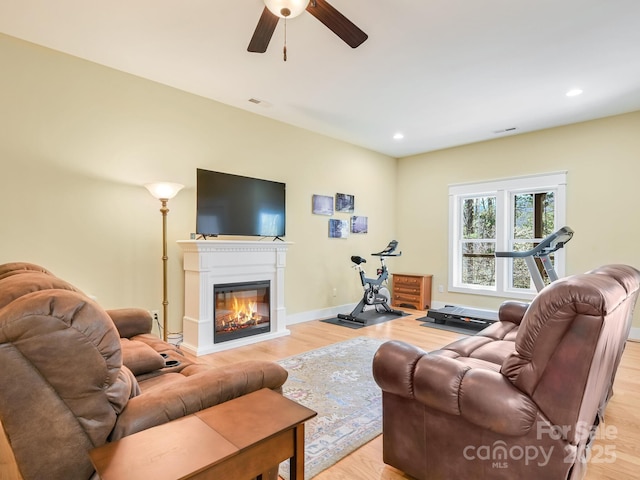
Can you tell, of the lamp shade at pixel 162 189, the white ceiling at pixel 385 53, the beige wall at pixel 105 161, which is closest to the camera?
the white ceiling at pixel 385 53

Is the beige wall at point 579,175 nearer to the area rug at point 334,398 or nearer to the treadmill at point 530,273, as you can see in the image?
the treadmill at point 530,273

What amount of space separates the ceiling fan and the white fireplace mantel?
2.24 meters

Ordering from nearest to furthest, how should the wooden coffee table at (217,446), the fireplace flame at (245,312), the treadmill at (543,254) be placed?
the wooden coffee table at (217,446)
the treadmill at (543,254)
the fireplace flame at (245,312)

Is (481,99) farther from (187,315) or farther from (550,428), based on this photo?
(187,315)

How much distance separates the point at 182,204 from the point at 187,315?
129cm

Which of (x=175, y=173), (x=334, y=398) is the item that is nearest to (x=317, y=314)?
→ (x=334, y=398)

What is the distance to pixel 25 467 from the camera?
0.97 m

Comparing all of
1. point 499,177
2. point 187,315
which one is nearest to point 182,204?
point 187,315

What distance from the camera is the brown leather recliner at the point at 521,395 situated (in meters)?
1.31

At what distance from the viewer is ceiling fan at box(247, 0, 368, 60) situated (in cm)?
200

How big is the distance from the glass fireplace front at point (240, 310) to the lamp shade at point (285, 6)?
2.87 meters

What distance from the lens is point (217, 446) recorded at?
1.00 m

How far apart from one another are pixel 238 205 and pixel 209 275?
38.2 inches

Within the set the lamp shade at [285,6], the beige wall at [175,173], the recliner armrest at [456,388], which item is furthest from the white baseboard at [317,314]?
the lamp shade at [285,6]
